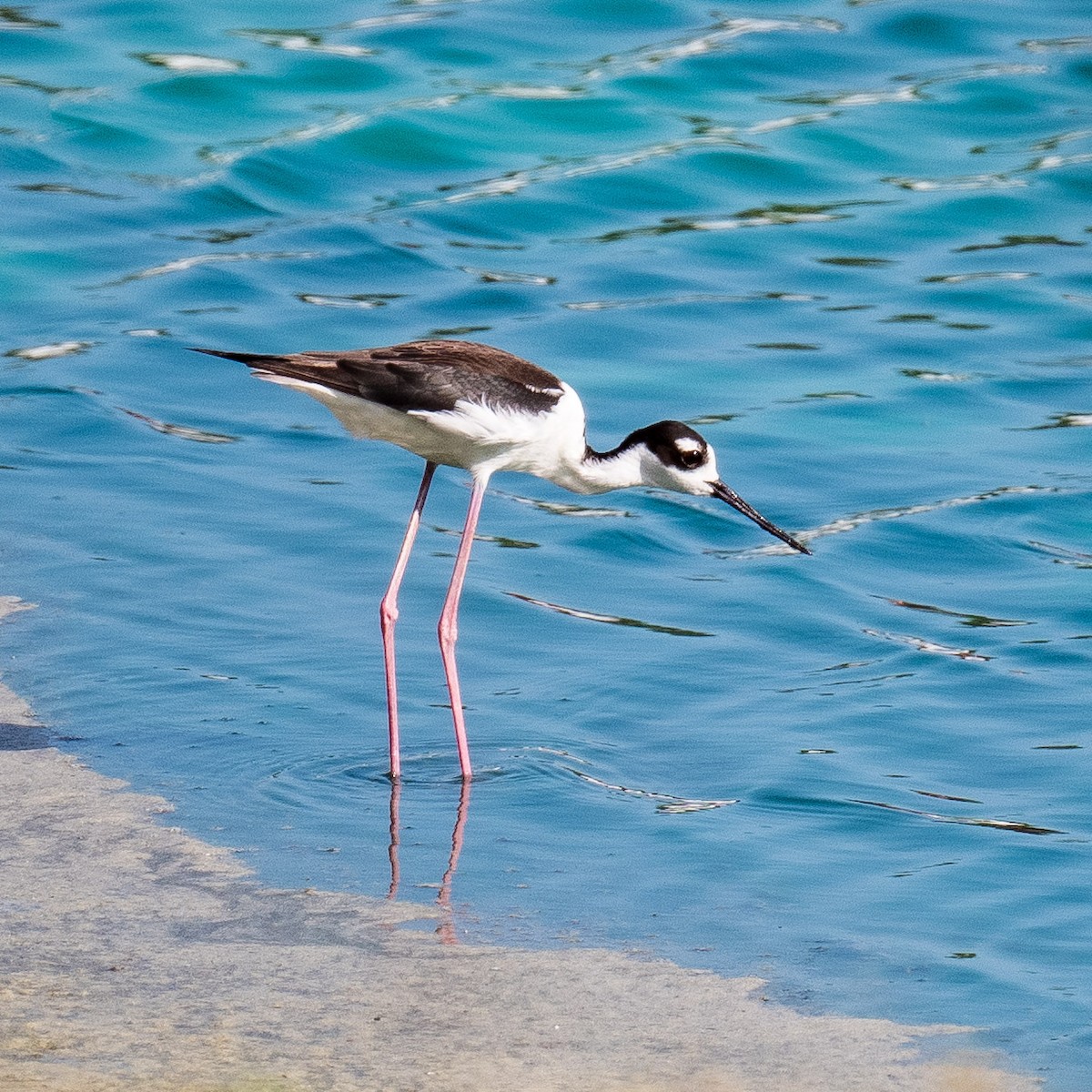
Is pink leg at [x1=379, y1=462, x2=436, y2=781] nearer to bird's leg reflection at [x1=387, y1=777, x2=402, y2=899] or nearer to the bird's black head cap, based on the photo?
bird's leg reflection at [x1=387, y1=777, x2=402, y2=899]

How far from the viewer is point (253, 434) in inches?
451

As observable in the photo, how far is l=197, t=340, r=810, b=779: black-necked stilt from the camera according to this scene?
7.16m

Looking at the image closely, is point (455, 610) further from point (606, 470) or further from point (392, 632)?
point (606, 470)

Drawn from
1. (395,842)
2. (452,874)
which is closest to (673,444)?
(395,842)

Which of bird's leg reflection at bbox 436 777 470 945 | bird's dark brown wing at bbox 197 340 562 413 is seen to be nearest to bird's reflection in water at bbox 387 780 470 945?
bird's leg reflection at bbox 436 777 470 945

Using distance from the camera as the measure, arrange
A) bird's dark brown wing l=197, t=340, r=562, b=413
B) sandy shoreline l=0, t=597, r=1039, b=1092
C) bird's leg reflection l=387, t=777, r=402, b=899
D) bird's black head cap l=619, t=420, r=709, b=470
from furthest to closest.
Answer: bird's black head cap l=619, t=420, r=709, b=470 → bird's dark brown wing l=197, t=340, r=562, b=413 → bird's leg reflection l=387, t=777, r=402, b=899 → sandy shoreline l=0, t=597, r=1039, b=1092

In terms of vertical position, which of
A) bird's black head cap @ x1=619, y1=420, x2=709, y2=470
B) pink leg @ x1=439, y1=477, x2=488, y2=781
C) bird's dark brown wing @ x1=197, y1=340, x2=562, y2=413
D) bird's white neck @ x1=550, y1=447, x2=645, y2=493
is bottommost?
pink leg @ x1=439, y1=477, x2=488, y2=781

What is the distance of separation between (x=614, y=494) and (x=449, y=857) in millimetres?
5343

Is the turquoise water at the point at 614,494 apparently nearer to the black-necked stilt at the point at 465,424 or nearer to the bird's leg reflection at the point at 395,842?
the bird's leg reflection at the point at 395,842

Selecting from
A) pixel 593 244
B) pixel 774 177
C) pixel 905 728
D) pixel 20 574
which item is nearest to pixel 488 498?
pixel 20 574

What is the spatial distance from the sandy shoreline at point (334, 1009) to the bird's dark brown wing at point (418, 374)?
73.9 inches

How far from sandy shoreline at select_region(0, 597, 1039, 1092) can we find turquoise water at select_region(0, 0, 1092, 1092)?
0.82ft

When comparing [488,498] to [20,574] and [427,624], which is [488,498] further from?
[20,574]

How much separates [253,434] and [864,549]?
347cm
